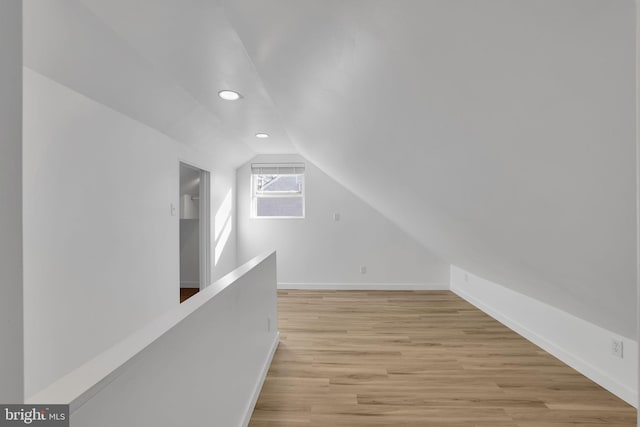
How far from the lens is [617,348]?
217cm

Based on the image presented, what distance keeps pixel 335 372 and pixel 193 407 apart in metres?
1.66

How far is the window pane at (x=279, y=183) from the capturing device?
5.66 m

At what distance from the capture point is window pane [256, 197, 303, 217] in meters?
5.66

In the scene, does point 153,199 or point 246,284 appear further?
point 153,199

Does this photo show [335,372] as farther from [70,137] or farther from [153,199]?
[70,137]

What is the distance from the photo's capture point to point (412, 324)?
12.2 ft

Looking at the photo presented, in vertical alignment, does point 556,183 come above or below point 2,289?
above

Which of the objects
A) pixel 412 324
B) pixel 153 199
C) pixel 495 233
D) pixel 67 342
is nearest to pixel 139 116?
pixel 153 199

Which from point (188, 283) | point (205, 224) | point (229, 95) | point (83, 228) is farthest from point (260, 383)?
point (188, 283)

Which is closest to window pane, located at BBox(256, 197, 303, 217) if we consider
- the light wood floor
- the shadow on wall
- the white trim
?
the shadow on wall

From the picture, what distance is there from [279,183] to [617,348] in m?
4.57

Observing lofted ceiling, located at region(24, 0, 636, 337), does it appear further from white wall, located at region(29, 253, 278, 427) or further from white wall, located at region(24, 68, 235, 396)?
white wall, located at region(29, 253, 278, 427)

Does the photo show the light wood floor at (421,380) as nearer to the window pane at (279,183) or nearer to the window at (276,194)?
the window at (276,194)

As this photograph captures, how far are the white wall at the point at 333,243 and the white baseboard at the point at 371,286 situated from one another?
36mm
